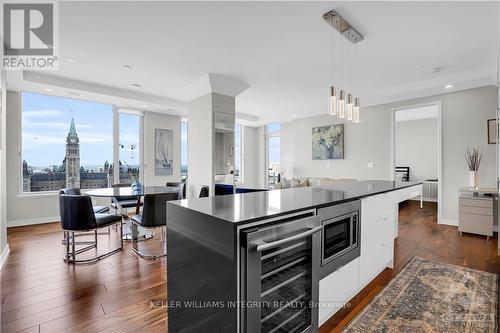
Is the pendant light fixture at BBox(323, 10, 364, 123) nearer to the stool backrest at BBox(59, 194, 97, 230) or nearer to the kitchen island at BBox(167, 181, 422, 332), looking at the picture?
the kitchen island at BBox(167, 181, 422, 332)

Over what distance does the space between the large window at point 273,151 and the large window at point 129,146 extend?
13.9 ft

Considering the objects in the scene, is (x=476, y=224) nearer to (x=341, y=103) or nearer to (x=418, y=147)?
(x=341, y=103)

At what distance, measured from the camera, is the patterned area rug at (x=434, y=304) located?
5.74ft

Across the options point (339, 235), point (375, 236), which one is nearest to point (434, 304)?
point (375, 236)

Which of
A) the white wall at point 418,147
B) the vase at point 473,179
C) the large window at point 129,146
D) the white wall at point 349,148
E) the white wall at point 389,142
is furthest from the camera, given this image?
the white wall at point 418,147

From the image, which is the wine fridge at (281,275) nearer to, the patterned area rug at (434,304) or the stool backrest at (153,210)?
the patterned area rug at (434,304)

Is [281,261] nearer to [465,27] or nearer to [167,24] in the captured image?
[167,24]

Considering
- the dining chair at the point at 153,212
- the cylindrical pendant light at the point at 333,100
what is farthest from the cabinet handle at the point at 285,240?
the dining chair at the point at 153,212

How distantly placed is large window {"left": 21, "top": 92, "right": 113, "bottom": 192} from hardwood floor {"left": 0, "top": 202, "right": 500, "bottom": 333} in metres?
1.59

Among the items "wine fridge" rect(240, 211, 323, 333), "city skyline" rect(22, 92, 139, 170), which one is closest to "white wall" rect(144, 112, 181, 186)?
"city skyline" rect(22, 92, 139, 170)

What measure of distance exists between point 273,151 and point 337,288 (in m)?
6.89

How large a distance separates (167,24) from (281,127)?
5.71 metres

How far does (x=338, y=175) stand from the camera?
641cm

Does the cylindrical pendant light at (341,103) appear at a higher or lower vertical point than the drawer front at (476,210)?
higher
